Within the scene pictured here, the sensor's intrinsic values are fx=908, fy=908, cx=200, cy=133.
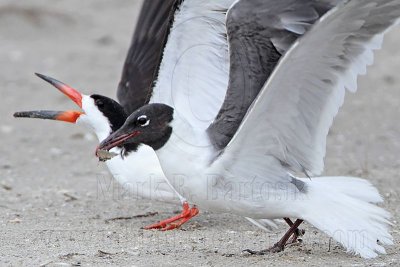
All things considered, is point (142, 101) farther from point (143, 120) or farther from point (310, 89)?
point (310, 89)

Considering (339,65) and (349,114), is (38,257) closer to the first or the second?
(339,65)

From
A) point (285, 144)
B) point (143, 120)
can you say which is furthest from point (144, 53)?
point (285, 144)

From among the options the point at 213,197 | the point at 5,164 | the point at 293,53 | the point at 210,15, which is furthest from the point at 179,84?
the point at 5,164

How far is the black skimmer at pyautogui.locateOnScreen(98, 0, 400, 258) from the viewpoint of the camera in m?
5.07

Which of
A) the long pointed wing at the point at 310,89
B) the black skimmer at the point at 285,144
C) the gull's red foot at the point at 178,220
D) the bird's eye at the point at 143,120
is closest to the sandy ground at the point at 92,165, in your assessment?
the gull's red foot at the point at 178,220

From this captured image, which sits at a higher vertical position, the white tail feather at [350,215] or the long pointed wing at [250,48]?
the long pointed wing at [250,48]

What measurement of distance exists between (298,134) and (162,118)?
838mm

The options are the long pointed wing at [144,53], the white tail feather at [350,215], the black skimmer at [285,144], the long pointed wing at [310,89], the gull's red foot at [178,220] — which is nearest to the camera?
the long pointed wing at [310,89]

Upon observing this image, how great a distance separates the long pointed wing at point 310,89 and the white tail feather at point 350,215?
19cm

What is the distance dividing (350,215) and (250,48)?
1.23 meters

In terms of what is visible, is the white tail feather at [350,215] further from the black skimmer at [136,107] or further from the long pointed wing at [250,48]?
the black skimmer at [136,107]

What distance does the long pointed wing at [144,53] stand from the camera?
26.2 ft

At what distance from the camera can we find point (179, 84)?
6934mm

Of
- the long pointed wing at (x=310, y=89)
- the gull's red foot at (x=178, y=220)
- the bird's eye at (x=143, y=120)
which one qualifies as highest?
the long pointed wing at (x=310, y=89)
